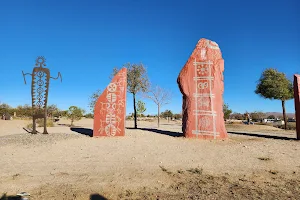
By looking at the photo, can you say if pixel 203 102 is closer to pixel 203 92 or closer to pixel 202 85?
pixel 203 92

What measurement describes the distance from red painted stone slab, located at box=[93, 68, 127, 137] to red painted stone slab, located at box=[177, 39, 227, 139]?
10.9ft

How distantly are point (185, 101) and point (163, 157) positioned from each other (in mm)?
5147

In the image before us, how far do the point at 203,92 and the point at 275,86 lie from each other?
1596 centimetres

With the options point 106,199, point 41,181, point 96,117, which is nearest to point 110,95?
point 96,117

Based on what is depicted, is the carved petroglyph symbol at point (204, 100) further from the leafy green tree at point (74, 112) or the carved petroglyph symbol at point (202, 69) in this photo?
the leafy green tree at point (74, 112)

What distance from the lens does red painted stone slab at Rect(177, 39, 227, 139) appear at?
454 inches

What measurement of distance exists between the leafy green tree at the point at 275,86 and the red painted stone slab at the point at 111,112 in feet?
58.9

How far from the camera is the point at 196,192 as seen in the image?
426 centimetres

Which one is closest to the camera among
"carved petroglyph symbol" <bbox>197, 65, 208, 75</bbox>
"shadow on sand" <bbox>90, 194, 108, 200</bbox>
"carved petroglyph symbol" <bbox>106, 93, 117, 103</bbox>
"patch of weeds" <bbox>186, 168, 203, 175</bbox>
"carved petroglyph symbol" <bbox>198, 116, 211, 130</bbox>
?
"shadow on sand" <bbox>90, 194, 108, 200</bbox>

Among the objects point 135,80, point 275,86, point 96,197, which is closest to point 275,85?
point 275,86

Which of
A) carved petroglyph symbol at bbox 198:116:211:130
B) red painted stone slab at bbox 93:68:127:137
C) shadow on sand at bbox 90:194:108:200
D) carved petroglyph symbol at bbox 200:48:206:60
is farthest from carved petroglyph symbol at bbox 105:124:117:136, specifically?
shadow on sand at bbox 90:194:108:200

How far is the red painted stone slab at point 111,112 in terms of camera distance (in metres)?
12.7

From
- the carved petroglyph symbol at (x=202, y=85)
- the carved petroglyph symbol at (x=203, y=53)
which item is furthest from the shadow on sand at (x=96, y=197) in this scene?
the carved petroglyph symbol at (x=203, y=53)

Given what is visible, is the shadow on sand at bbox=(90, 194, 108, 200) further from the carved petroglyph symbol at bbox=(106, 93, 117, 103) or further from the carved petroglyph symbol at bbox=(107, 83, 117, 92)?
the carved petroglyph symbol at bbox=(107, 83, 117, 92)
